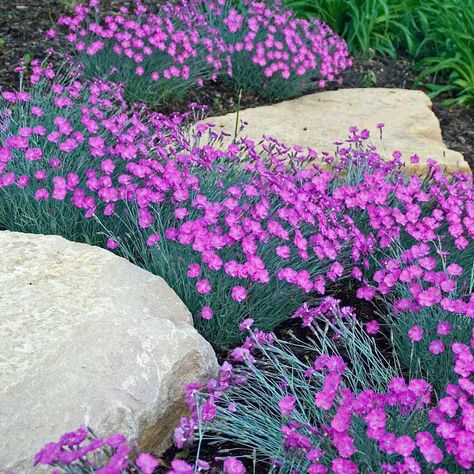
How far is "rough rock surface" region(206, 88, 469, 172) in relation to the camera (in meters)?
4.41

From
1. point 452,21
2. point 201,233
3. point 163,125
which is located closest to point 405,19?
point 452,21

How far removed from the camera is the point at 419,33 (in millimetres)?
6492

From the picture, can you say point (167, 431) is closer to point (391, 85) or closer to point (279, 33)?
point (279, 33)

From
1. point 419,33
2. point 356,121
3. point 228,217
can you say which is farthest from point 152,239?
point 419,33

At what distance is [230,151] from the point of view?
3.32 m

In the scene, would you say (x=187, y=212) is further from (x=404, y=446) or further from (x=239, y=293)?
(x=404, y=446)

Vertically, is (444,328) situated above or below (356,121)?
above

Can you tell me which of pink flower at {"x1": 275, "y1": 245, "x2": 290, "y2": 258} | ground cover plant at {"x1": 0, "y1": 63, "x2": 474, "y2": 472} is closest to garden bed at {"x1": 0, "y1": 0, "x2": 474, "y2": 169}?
ground cover plant at {"x1": 0, "y1": 63, "x2": 474, "y2": 472}

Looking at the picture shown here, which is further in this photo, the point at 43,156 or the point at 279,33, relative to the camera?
the point at 279,33

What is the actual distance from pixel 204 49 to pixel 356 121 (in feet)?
3.55

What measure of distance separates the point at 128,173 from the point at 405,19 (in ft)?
12.7

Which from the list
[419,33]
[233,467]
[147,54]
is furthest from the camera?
[419,33]

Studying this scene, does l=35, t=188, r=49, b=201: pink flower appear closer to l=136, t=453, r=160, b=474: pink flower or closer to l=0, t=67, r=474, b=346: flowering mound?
l=0, t=67, r=474, b=346: flowering mound

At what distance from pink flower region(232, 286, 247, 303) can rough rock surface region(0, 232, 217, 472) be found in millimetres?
228
